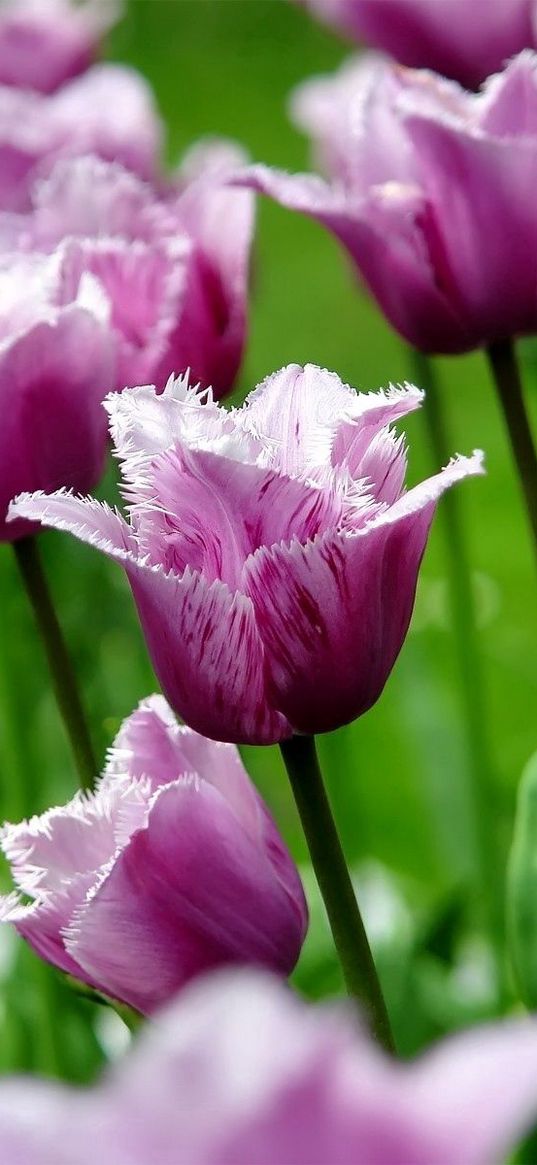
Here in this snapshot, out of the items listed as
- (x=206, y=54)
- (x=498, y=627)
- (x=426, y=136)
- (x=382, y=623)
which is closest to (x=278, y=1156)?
(x=382, y=623)

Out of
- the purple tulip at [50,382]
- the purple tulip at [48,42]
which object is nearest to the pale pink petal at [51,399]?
the purple tulip at [50,382]

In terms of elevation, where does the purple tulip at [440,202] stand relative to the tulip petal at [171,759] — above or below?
Answer: above

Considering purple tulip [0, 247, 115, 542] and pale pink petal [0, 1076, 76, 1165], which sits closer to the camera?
pale pink petal [0, 1076, 76, 1165]

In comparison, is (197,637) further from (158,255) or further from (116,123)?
(116,123)

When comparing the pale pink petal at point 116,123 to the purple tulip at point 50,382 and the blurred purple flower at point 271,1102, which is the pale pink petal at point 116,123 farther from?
the blurred purple flower at point 271,1102

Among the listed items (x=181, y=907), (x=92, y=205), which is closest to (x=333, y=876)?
(x=181, y=907)

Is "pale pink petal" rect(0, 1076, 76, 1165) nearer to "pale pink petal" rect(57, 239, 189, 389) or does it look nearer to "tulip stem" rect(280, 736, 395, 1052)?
"tulip stem" rect(280, 736, 395, 1052)

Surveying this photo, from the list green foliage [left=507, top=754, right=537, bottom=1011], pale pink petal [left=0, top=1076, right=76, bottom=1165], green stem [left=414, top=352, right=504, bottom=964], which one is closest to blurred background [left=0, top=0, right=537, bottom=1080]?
green stem [left=414, top=352, right=504, bottom=964]
